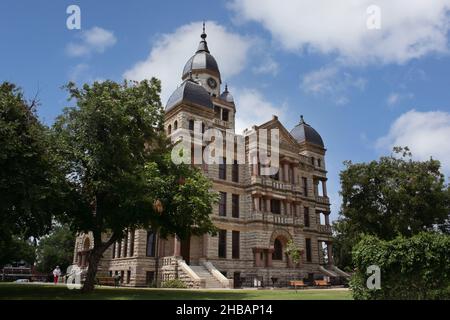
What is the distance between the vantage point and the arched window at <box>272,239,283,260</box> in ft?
147

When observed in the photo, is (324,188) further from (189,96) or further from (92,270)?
(92,270)

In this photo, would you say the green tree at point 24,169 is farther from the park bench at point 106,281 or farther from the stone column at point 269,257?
the stone column at point 269,257

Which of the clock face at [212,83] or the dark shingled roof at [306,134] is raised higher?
the clock face at [212,83]

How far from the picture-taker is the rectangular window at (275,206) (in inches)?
1833

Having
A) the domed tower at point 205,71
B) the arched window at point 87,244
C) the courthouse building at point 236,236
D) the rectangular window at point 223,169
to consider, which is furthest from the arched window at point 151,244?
the domed tower at point 205,71

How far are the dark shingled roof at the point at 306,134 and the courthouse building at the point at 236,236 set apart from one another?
479 cm

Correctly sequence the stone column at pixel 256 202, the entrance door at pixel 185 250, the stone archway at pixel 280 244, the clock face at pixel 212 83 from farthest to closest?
the clock face at pixel 212 83 < the stone archway at pixel 280 244 < the stone column at pixel 256 202 < the entrance door at pixel 185 250

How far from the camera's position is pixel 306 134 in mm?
57750

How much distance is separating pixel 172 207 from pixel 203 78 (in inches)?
1342

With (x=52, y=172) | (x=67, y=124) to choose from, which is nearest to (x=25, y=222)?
(x=52, y=172)

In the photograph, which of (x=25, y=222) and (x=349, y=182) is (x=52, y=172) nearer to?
(x=25, y=222)

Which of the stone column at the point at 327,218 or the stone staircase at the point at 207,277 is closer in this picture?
the stone staircase at the point at 207,277

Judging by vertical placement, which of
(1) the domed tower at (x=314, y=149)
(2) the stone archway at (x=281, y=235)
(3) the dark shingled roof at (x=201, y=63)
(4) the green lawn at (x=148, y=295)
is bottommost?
(4) the green lawn at (x=148, y=295)

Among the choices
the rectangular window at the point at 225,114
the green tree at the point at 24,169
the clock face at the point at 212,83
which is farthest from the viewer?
the clock face at the point at 212,83
